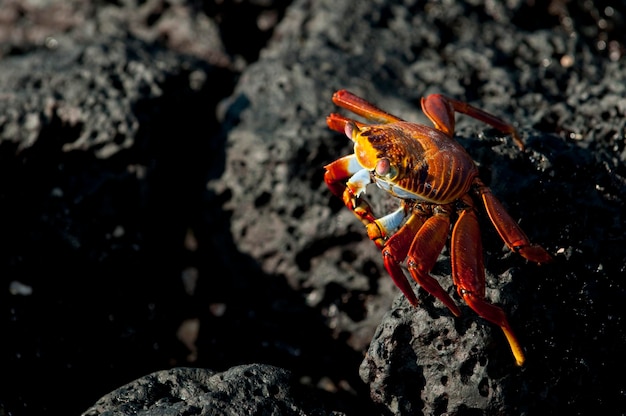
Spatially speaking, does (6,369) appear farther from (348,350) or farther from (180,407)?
(348,350)

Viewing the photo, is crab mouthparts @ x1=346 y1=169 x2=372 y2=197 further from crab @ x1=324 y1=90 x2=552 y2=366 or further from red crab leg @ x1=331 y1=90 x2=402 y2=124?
red crab leg @ x1=331 y1=90 x2=402 y2=124

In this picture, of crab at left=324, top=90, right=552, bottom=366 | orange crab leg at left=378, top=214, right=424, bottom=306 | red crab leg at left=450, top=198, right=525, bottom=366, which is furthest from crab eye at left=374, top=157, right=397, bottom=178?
Result: red crab leg at left=450, top=198, right=525, bottom=366

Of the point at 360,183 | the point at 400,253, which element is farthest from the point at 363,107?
the point at 400,253

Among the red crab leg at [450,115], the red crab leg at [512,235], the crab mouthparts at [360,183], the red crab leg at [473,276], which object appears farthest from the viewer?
the red crab leg at [450,115]

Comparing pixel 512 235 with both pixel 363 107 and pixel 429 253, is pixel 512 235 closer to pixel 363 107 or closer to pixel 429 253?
pixel 429 253

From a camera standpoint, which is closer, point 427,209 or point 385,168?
point 385,168

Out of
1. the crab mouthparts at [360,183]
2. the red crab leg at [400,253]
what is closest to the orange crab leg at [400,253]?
the red crab leg at [400,253]

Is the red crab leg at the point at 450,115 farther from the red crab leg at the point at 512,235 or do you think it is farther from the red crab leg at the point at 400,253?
the red crab leg at the point at 400,253
